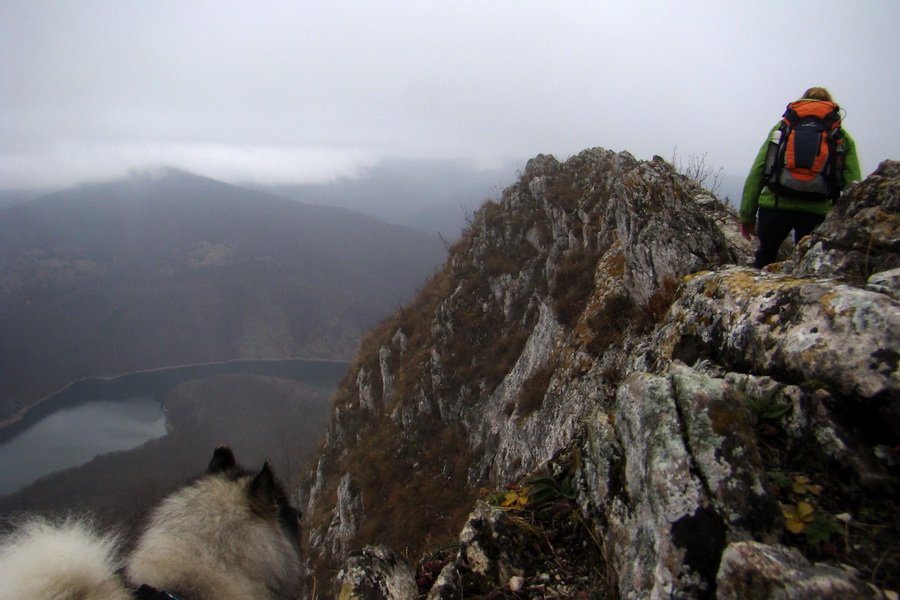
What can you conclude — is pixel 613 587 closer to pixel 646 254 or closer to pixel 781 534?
pixel 781 534

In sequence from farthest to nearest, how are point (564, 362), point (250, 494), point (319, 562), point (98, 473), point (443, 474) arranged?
point (98, 473) < point (319, 562) < point (443, 474) < point (564, 362) < point (250, 494)

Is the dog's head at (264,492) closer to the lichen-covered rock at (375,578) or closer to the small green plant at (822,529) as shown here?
the lichen-covered rock at (375,578)

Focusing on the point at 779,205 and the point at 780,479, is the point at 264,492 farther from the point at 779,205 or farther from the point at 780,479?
the point at 779,205

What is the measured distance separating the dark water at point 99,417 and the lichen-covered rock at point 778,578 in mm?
126810

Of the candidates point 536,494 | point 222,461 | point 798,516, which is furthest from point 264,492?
point 798,516

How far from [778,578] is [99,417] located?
6068 inches

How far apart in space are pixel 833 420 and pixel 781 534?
0.86 metres

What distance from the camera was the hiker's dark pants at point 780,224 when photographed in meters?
5.81

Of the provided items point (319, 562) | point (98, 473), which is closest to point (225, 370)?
point (98, 473)

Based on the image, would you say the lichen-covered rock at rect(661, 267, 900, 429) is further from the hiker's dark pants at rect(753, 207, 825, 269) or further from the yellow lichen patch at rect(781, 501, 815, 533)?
the hiker's dark pants at rect(753, 207, 825, 269)

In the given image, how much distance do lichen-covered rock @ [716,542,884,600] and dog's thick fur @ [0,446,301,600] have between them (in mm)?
3042

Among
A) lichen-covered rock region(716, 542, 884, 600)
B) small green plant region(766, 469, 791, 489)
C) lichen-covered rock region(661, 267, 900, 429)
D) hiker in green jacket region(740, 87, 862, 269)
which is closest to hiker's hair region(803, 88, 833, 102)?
hiker in green jacket region(740, 87, 862, 269)

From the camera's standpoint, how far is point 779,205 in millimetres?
5766

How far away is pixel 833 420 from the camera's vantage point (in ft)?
9.05
